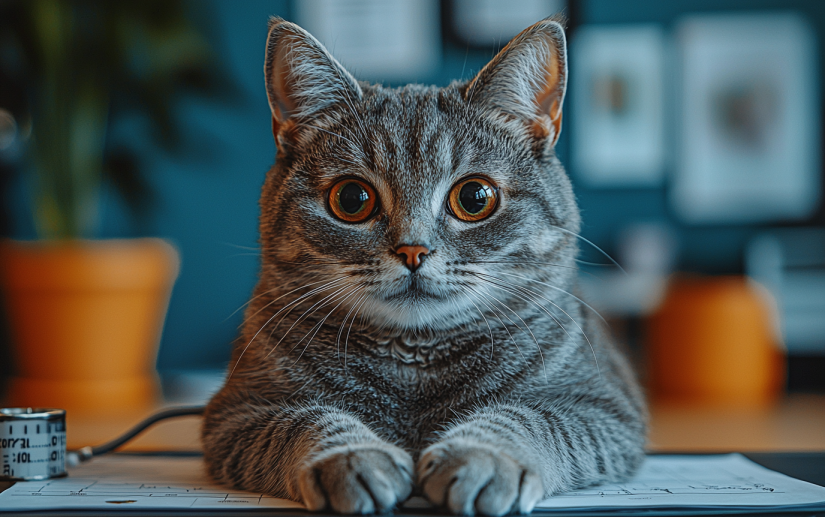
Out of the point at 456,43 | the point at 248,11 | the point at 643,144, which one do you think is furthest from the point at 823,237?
the point at 248,11

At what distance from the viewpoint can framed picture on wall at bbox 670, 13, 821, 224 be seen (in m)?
2.98

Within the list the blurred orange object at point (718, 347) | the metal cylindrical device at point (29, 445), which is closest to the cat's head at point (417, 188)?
the metal cylindrical device at point (29, 445)

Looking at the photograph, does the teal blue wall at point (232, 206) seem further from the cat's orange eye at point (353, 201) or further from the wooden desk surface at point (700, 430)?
the cat's orange eye at point (353, 201)

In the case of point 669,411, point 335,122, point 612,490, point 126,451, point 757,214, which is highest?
point 335,122

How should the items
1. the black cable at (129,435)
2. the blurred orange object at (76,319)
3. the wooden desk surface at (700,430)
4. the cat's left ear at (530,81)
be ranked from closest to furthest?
1. the cat's left ear at (530,81)
2. the black cable at (129,435)
3. the wooden desk surface at (700,430)
4. the blurred orange object at (76,319)

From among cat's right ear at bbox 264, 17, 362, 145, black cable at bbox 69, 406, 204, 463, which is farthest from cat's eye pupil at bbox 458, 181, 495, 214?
black cable at bbox 69, 406, 204, 463

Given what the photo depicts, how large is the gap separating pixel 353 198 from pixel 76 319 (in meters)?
1.40

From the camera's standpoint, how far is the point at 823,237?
271 centimetres

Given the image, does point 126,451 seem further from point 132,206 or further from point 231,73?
point 231,73

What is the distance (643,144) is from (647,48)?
0.41 metres

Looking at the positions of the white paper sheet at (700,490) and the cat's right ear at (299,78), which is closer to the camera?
the white paper sheet at (700,490)

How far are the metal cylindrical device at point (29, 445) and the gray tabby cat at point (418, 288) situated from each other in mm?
202

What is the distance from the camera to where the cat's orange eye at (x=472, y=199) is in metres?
0.94

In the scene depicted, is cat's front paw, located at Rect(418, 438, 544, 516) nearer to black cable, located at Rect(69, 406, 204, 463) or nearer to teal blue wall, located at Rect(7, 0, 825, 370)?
black cable, located at Rect(69, 406, 204, 463)
